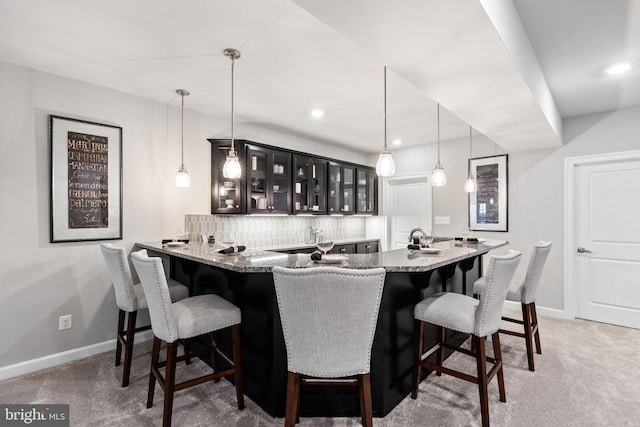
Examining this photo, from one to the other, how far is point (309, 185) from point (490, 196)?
267 centimetres

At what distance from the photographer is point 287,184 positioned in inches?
179

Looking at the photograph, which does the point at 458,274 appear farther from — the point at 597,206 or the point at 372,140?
the point at 372,140

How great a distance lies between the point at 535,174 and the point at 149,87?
15.7 feet

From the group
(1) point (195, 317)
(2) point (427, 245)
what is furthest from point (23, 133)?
(2) point (427, 245)

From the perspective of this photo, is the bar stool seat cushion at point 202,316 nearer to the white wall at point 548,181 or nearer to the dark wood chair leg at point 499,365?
the dark wood chair leg at point 499,365

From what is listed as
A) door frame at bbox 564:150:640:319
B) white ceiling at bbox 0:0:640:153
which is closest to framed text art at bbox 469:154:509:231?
door frame at bbox 564:150:640:319

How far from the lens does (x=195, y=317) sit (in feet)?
6.49

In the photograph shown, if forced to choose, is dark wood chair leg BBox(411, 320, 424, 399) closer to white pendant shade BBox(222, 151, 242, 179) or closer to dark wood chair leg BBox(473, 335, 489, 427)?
dark wood chair leg BBox(473, 335, 489, 427)

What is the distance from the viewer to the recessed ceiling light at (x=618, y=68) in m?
2.64

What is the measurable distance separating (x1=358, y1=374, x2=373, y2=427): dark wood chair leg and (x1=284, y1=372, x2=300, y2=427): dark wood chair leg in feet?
1.10

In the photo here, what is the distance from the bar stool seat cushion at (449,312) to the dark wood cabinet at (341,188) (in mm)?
3113

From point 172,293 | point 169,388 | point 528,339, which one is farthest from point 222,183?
point 528,339

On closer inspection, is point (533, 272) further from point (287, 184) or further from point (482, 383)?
point (287, 184)

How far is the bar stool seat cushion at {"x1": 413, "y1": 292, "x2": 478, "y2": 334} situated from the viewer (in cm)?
198
